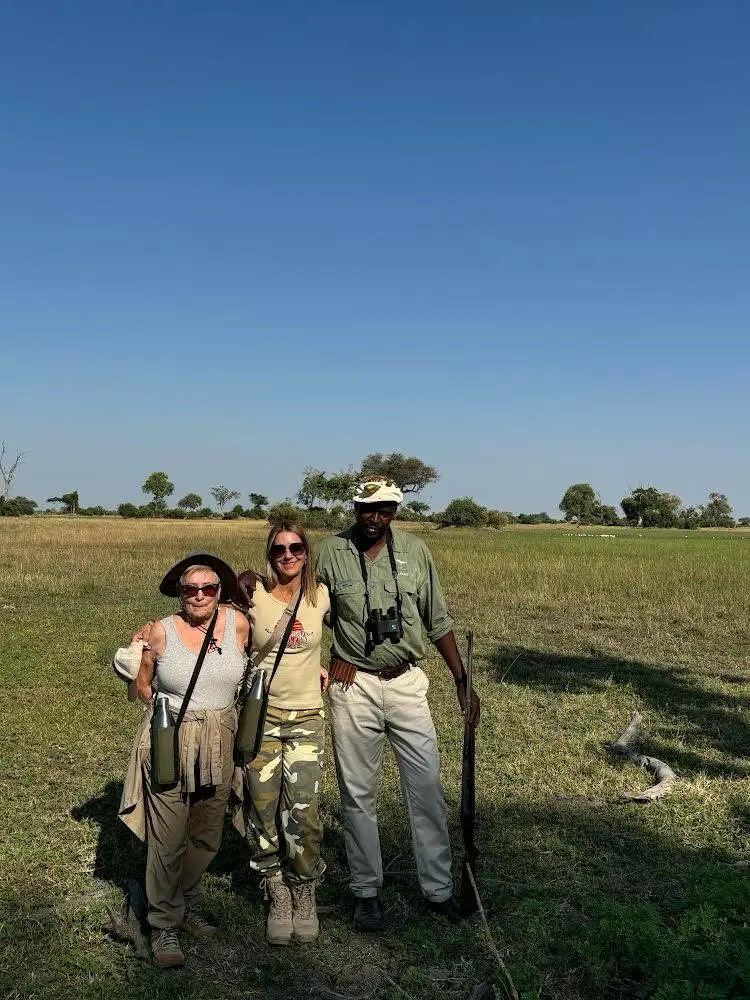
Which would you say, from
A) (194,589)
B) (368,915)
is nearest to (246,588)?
(194,589)

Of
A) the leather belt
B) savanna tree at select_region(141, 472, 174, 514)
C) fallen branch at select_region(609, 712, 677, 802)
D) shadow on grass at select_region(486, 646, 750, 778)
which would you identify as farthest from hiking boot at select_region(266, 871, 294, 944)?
savanna tree at select_region(141, 472, 174, 514)

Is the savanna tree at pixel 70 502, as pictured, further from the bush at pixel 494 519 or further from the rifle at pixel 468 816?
the rifle at pixel 468 816

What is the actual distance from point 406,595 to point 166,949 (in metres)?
1.93

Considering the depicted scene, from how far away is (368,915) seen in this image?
4078 mm

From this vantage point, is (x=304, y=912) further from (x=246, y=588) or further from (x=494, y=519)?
(x=494, y=519)

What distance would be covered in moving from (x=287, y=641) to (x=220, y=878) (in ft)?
5.74

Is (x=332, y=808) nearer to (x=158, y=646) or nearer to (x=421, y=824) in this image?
(x=421, y=824)

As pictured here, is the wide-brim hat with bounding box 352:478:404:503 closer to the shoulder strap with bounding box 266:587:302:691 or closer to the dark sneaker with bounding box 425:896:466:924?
the shoulder strap with bounding box 266:587:302:691

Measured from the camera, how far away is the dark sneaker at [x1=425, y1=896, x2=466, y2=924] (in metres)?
4.13

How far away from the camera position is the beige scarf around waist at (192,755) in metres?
3.65

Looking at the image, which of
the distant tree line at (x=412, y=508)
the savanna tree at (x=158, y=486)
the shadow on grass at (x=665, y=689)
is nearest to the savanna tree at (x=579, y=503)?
the distant tree line at (x=412, y=508)

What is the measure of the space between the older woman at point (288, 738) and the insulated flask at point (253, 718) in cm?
16

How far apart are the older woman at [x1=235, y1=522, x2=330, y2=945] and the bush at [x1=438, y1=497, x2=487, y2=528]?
65.6m

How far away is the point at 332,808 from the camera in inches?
233
